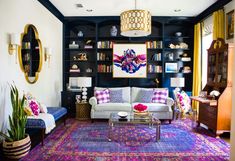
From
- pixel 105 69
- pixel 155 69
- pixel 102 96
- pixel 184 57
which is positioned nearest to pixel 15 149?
pixel 102 96

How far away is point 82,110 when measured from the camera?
18.3 feet

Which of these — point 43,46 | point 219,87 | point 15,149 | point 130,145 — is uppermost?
point 43,46

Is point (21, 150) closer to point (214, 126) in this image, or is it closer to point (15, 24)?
point (15, 24)

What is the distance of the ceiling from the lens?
4.72 m

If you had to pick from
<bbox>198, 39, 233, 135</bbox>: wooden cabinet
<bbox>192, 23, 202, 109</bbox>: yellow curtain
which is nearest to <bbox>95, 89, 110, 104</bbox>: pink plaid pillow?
<bbox>198, 39, 233, 135</bbox>: wooden cabinet

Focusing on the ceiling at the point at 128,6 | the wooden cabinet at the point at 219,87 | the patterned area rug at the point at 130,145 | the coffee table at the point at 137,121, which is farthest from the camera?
the ceiling at the point at 128,6

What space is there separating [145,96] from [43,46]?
2.78 m

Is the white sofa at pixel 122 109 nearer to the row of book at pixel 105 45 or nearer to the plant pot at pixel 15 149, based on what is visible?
the row of book at pixel 105 45

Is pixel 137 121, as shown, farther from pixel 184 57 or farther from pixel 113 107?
pixel 184 57

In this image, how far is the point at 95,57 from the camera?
20.4 ft

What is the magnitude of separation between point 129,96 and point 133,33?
2228 mm

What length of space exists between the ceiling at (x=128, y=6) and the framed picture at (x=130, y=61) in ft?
3.28

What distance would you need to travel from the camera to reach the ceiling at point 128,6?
4723 millimetres

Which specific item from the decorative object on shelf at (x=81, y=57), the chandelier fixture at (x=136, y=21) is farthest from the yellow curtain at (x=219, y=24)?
the decorative object on shelf at (x=81, y=57)
